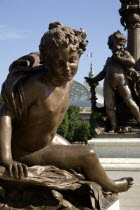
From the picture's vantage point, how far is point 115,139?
32.5 ft

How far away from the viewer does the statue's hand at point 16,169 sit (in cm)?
276

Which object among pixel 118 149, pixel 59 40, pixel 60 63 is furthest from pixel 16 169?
pixel 118 149

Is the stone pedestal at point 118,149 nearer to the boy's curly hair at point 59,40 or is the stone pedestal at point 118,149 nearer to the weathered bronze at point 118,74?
the weathered bronze at point 118,74

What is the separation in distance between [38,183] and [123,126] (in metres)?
7.75

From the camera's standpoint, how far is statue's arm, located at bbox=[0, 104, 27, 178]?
109 inches

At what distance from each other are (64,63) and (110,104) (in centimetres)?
742

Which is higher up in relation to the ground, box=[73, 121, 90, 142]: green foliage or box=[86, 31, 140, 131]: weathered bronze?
box=[86, 31, 140, 131]: weathered bronze

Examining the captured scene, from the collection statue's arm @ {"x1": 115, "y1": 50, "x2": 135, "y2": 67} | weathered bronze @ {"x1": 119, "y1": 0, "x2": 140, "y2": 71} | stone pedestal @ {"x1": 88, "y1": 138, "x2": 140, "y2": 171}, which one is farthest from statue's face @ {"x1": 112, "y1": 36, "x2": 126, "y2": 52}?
stone pedestal @ {"x1": 88, "y1": 138, "x2": 140, "y2": 171}

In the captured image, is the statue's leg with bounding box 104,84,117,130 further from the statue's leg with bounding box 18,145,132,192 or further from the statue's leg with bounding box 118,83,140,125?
the statue's leg with bounding box 18,145,132,192

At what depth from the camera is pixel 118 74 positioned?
32.3 ft

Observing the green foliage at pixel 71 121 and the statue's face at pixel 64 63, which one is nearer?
the statue's face at pixel 64 63

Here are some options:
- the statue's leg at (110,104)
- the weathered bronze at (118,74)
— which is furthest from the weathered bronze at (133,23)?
the statue's leg at (110,104)

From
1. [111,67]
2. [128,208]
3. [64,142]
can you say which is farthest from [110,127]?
[64,142]

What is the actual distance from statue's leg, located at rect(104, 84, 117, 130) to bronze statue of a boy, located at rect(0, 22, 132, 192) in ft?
22.4
